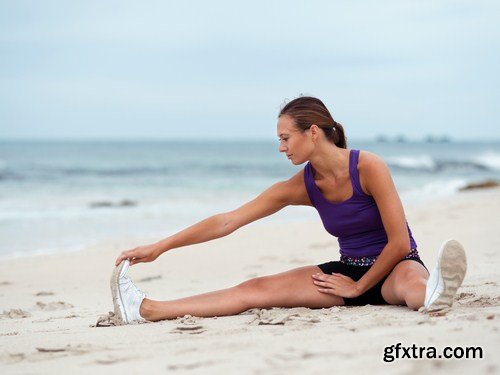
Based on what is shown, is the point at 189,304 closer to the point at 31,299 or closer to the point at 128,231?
the point at 31,299

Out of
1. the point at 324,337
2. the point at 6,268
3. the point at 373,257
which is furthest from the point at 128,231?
the point at 324,337

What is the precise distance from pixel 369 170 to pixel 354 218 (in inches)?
12.2

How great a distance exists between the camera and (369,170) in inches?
155

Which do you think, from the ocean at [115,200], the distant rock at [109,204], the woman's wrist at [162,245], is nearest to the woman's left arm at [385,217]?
the woman's wrist at [162,245]

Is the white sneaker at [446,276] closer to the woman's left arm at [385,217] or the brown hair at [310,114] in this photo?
the woman's left arm at [385,217]

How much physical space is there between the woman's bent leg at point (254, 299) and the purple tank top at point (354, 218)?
287 millimetres

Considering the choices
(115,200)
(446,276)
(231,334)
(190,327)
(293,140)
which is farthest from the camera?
(115,200)

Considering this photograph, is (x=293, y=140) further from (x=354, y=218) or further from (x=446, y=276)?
(x=446, y=276)

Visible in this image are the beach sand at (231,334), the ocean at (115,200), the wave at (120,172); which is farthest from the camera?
the wave at (120,172)

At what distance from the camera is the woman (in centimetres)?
392

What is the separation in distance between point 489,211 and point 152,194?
38.2 feet

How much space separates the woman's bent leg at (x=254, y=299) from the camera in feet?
13.5

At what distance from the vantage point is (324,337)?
3.06 meters

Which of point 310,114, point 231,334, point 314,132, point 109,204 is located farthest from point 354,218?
point 109,204
